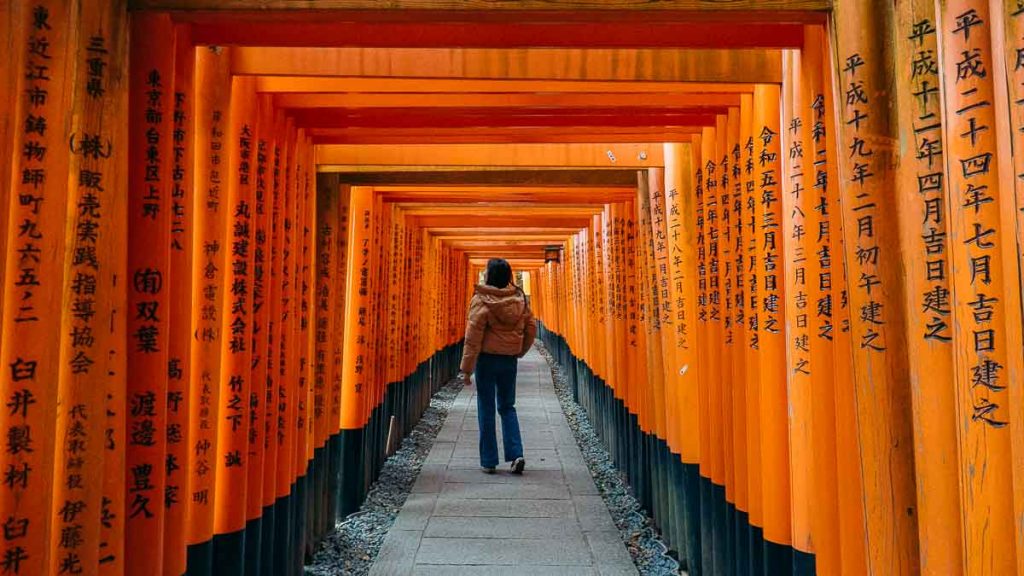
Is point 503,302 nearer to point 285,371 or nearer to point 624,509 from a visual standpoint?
point 624,509

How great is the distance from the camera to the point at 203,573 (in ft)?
7.68

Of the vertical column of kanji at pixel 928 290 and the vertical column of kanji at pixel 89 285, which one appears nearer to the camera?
the vertical column of kanji at pixel 928 290

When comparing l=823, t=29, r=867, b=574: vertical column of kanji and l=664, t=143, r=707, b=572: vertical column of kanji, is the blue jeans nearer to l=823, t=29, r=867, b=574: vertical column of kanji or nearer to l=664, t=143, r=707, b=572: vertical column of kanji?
l=664, t=143, r=707, b=572: vertical column of kanji

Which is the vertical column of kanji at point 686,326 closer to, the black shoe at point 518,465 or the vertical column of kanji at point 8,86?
the black shoe at point 518,465

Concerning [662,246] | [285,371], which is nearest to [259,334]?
[285,371]

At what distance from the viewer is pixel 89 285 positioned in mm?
1633

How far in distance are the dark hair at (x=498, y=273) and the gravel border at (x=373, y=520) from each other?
1.85 metres

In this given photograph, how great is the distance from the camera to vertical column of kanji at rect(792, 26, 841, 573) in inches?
78.2

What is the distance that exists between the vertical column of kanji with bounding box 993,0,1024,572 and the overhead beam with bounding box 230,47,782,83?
120cm

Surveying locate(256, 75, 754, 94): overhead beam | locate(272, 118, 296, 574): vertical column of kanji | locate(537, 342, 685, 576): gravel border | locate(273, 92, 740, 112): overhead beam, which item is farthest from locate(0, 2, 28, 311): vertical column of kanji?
locate(537, 342, 685, 576): gravel border

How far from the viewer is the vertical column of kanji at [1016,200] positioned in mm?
1170

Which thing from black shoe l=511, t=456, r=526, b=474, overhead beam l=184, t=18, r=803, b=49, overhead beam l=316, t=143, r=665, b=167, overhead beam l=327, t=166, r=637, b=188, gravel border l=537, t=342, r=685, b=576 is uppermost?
overhead beam l=316, t=143, r=665, b=167

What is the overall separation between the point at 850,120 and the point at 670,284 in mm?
2142

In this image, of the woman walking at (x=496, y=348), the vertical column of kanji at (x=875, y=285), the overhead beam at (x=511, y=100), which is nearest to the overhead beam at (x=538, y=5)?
the vertical column of kanji at (x=875, y=285)
